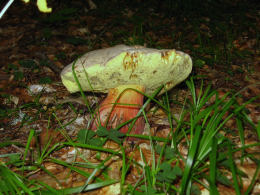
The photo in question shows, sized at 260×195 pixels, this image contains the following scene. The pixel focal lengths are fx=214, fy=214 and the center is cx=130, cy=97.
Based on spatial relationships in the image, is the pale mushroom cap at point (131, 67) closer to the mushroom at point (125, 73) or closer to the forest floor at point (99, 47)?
the mushroom at point (125, 73)

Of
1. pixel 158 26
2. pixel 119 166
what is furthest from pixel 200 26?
pixel 119 166

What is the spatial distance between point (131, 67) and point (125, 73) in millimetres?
101

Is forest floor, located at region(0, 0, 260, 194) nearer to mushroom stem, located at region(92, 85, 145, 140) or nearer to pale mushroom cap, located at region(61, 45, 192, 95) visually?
mushroom stem, located at region(92, 85, 145, 140)

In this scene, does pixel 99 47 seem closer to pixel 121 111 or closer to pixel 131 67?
pixel 121 111

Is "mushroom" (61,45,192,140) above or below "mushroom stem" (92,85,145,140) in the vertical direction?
above

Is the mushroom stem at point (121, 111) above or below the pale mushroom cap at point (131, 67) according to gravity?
below

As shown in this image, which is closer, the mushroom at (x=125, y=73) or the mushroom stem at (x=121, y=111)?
the mushroom at (x=125, y=73)

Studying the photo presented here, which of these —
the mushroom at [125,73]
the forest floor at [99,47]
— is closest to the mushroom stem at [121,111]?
the mushroom at [125,73]

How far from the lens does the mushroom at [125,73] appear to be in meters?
1.27

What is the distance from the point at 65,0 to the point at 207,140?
5.15m

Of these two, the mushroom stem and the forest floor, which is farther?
the mushroom stem

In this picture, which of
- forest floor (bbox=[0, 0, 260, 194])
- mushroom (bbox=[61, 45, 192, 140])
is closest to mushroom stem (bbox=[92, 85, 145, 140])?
mushroom (bbox=[61, 45, 192, 140])

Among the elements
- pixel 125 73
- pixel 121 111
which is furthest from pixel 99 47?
pixel 125 73

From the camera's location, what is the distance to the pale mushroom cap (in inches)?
49.6
